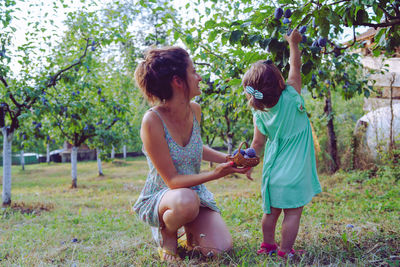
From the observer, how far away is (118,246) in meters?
2.45

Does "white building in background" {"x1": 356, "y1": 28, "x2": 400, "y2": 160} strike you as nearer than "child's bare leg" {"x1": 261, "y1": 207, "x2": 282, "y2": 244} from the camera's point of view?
No

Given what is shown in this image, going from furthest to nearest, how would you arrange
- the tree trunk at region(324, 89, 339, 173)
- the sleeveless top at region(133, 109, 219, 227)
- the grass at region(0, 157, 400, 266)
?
the tree trunk at region(324, 89, 339, 173)
the sleeveless top at region(133, 109, 219, 227)
the grass at region(0, 157, 400, 266)

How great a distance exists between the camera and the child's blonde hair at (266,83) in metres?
1.98

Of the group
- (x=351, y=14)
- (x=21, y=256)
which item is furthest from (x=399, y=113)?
(x=21, y=256)

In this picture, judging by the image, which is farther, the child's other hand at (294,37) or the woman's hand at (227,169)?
the child's other hand at (294,37)

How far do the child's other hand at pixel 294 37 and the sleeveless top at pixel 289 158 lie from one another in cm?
26

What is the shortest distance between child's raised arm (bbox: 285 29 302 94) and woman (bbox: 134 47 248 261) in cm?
55

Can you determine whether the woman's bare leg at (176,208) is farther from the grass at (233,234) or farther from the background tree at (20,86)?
the background tree at (20,86)

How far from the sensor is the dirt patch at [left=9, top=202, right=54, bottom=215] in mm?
4621

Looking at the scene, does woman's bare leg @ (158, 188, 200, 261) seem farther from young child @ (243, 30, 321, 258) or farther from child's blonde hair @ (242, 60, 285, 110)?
child's blonde hair @ (242, 60, 285, 110)

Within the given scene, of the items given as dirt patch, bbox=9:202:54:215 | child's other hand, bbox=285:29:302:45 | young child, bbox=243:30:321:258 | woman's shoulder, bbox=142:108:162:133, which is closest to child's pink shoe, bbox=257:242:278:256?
young child, bbox=243:30:321:258

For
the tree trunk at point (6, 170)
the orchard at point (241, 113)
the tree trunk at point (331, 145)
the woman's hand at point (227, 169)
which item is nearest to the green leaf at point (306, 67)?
the orchard at point (241, 113)

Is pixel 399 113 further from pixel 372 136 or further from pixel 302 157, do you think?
pixel 302 157

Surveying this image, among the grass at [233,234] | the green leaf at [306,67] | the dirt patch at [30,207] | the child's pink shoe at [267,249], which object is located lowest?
the dirt patch at [30,207]
